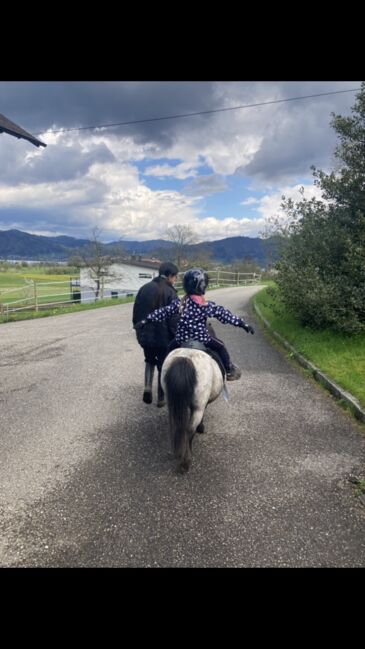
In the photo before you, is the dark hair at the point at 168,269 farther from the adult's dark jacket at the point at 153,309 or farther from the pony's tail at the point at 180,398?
the pony's tail at the point at 180,398

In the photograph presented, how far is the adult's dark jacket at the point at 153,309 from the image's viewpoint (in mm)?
4691

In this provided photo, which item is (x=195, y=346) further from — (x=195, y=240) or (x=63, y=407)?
(x=195, y=240)

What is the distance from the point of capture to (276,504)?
9.59 ft

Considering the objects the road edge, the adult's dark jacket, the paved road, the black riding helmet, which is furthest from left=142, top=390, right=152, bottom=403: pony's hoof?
the road edge

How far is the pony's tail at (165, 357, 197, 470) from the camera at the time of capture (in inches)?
125

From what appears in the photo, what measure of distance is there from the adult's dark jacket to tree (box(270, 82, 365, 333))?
Result: 4.07 meters

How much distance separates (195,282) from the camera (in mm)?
3736

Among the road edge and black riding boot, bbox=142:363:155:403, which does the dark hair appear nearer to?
black riding boot, bbox=142:363:155:403

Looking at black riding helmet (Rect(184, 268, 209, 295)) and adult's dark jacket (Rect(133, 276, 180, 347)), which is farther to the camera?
adult's dark jacket (Rect(133, 276, 180, 347))

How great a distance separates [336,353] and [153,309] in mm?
4239

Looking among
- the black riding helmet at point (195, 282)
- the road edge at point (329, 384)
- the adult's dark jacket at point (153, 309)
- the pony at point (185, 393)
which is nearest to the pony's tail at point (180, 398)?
the pony at point (185, 393)

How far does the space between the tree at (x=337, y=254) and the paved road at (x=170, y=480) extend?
7.10 feet
